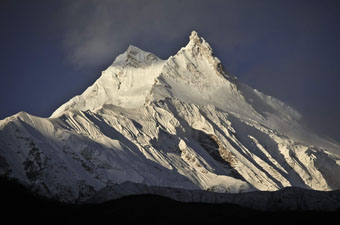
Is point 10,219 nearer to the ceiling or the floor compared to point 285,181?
nearer to the floor

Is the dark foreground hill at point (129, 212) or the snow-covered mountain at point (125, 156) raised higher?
the snow-covered mountain at point (125, 156)

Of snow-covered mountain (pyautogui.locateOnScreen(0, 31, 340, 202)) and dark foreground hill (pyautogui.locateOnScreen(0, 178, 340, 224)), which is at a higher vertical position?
snow-covered mountain (pyautogui.locateOnScreen(0, 31, 340, 202))

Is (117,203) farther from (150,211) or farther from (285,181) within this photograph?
(285,181)

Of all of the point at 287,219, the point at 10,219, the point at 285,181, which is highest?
the point at 285,181

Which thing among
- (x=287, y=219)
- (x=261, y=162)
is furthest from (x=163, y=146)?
(x=287, y=219)

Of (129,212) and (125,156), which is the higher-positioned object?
(125,156)

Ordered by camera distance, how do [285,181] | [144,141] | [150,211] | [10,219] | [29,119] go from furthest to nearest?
[285,181] → [144,141] → [29,119] → [150,211] → [10,219]

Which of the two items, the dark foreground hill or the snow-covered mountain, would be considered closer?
the dark foreground hill

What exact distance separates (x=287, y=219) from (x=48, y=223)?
1776 inches

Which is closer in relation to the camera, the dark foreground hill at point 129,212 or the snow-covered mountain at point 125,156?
the dark foreground hill at point 129,212

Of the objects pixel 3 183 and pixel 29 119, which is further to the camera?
pixel 29 119

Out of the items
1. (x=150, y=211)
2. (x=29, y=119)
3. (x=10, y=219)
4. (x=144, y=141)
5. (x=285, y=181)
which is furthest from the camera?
(x=285, y=181)

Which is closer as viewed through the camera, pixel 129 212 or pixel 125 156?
pixel 129 212

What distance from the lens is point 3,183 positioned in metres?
129
